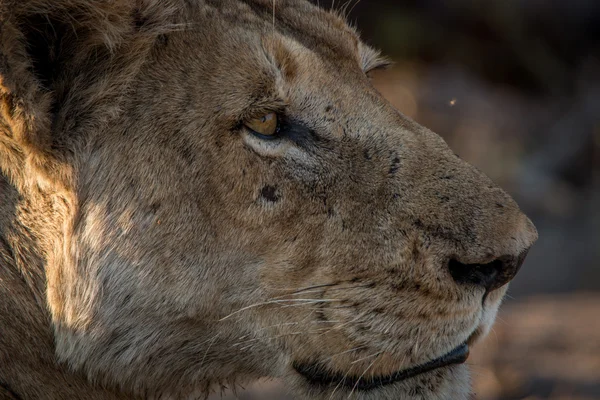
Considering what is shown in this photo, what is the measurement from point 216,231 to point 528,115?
678cm

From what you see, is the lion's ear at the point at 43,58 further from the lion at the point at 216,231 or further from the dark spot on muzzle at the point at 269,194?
the dark spot on muzzle at the point at 269,194

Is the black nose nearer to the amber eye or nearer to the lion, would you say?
the lion

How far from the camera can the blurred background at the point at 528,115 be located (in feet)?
17.9

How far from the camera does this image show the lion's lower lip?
2.38 metres

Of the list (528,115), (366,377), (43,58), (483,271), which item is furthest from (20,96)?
(528,115)

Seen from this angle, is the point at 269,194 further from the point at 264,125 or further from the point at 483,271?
the point at 483,271

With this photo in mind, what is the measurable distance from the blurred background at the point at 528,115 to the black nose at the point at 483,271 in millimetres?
2488

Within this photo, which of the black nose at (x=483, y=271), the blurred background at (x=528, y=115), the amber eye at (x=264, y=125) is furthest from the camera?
the blurred background at (x=528, y=115)

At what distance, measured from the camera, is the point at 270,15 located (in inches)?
104

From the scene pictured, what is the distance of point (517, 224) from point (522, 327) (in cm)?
312

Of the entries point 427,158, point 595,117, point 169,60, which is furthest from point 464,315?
point 595,117

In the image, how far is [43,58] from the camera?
2.30 meters

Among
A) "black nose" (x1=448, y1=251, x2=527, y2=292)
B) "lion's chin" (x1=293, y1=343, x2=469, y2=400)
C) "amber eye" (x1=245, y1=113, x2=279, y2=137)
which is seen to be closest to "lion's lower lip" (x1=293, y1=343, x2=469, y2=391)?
"lion's chin" (x1=293, y1=343, x2=469, y2=400)

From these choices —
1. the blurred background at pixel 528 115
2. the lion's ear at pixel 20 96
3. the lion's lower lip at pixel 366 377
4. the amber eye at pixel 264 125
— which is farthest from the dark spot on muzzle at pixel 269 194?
the blurred background at pixel 528 115
